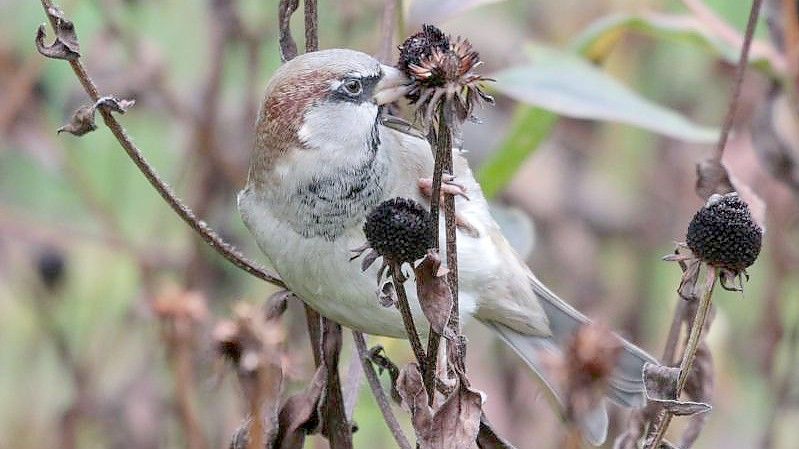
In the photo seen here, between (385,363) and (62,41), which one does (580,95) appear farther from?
(62,41)

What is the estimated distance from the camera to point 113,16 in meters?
3.64

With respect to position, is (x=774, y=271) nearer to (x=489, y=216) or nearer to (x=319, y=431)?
(x=489, y=216)

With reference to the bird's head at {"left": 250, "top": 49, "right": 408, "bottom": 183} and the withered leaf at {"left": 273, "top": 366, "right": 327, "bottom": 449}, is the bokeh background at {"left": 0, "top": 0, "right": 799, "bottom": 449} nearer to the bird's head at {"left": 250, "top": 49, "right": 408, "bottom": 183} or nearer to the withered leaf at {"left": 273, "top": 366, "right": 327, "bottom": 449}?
the bird's head at {"left": 250, "top": 49, "right": 408, "bottom": 183}

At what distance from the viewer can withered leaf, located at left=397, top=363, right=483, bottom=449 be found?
5.04ft

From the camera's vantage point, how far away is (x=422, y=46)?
4.85ft

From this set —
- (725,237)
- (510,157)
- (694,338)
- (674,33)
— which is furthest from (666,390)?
(674,33)

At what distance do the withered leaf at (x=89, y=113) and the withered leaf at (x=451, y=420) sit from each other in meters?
0.53

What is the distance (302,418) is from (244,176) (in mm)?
1851

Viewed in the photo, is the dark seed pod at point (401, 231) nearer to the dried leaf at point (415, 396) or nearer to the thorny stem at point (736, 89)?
the dried leaf at point (415, 396)

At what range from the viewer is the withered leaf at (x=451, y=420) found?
5.04 ft

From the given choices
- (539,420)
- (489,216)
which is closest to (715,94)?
(539,420)

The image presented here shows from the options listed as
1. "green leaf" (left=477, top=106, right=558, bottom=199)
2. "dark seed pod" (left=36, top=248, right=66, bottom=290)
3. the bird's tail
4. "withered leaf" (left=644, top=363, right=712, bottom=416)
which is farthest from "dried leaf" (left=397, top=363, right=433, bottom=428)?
"dark seed pod" (left=36, top=248, right=66, bottom=290)

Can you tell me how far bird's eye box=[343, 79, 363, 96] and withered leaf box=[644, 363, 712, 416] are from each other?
677mm

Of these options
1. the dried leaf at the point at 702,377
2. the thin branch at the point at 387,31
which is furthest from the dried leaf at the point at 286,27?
the dried leaf at the point at 702,377
